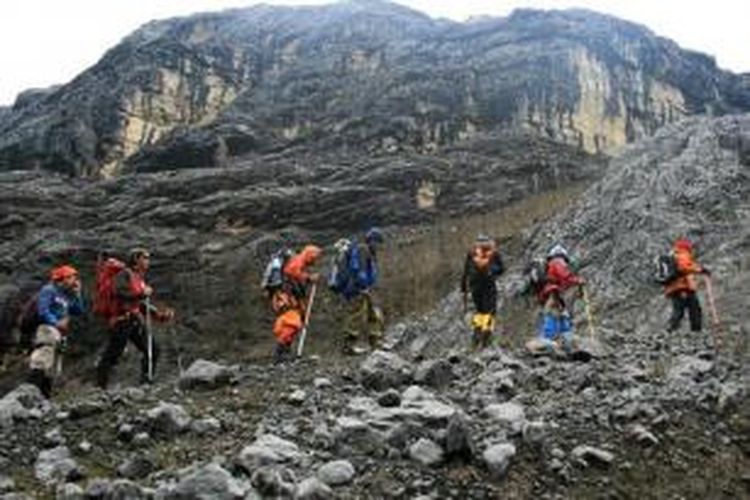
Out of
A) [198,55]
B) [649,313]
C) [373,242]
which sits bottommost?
[649,313]

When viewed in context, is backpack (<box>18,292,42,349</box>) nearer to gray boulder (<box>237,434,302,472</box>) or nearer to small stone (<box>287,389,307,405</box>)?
small stone (<box>287,389,307,405</box>)

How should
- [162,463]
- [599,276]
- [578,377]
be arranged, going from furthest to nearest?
[599,276], [578,377], [162,463]

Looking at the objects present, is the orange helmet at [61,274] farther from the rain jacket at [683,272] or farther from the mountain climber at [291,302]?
the rain jacket at [683,272]

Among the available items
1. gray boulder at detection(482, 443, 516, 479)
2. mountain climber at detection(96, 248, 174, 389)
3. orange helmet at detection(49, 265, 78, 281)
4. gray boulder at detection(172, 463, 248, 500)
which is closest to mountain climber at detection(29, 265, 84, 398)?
orange helmet at detection(49, 265, 78, 281)

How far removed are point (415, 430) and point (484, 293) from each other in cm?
Answer: 673

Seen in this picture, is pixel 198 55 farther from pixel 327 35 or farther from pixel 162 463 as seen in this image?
pixel 162 463

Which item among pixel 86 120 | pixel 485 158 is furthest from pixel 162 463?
pixel 86 120

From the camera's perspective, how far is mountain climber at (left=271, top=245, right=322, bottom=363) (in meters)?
18.2

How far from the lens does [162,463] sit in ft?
35.5

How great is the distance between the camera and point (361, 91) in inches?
2874

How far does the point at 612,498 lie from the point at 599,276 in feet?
59.2

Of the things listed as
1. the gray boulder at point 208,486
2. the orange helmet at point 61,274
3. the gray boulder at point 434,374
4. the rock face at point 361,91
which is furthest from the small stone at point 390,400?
the rock face at point 361,91

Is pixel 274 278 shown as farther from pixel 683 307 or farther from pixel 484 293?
pixel 683 307

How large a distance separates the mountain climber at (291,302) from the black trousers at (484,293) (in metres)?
2.39
